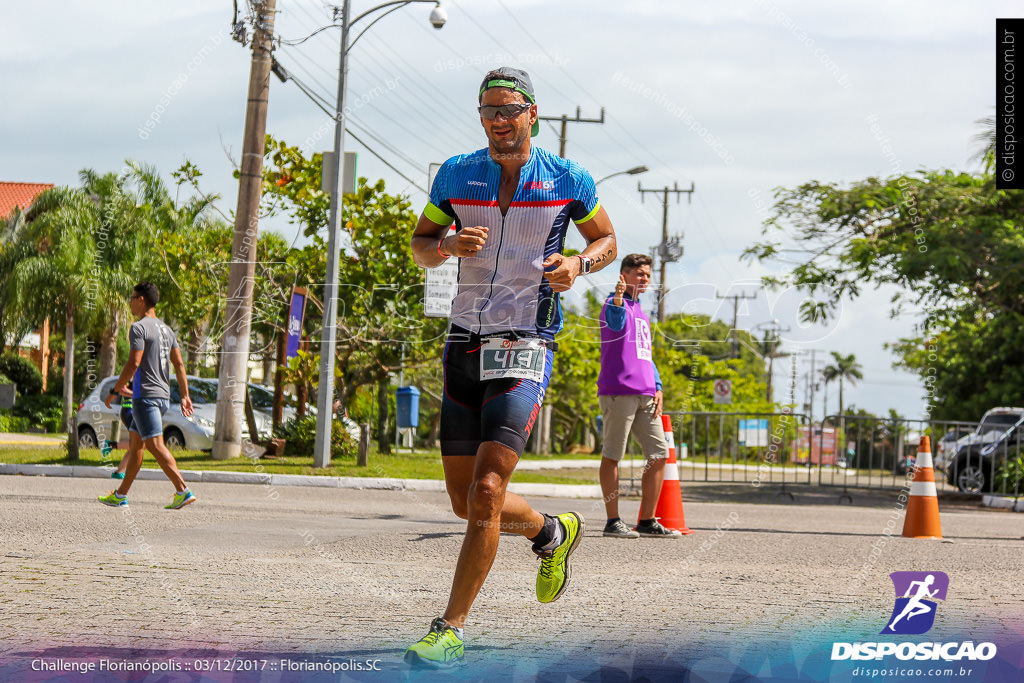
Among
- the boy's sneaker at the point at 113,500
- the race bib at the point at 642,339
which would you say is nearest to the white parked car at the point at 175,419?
the boy's sneaker at the point at 113,500

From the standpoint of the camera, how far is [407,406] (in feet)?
78.8

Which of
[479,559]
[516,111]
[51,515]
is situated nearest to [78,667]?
[479,559]

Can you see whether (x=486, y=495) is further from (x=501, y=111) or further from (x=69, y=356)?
(x=69, y=356)

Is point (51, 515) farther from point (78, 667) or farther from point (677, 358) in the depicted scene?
point (677, 358)

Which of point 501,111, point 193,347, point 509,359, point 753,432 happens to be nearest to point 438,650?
point 509,359

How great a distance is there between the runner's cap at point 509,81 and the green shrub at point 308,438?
15.2 metres

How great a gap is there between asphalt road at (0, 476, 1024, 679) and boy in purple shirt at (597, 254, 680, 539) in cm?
53

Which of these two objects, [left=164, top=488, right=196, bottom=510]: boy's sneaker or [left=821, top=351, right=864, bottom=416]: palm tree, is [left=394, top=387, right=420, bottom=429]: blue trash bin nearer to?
[left=164, top=488, right=196, bottom=510]: boy's sneaker

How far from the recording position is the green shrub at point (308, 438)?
19.1m

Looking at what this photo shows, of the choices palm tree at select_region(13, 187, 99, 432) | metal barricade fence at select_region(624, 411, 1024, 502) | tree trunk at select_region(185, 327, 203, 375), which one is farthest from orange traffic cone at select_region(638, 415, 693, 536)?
palm tree at select_region(13, 187, 99, 432)

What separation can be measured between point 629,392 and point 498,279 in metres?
4.17

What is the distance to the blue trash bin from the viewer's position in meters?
23.9

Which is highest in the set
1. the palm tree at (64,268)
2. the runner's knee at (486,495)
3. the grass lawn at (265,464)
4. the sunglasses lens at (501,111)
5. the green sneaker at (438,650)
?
the palm tree at (64,268)

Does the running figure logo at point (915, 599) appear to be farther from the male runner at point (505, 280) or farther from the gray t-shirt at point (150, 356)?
the gray t-shirt at point (150, 356)
